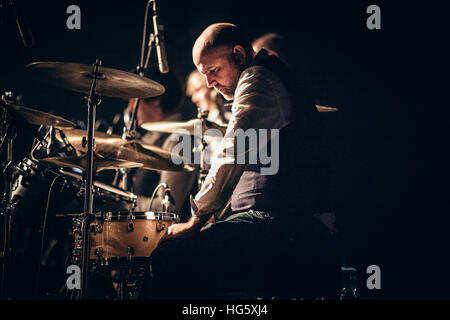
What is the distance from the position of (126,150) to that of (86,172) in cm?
73

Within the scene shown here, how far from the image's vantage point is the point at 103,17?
5.28 metres

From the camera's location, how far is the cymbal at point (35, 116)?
9.07ft

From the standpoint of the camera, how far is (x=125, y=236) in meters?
2.52

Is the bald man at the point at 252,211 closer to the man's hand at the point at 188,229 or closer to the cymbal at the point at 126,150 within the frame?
the man's hand at the point at 188,229

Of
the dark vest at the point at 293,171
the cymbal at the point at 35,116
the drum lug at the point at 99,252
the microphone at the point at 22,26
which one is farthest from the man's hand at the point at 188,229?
the microphone at the point at 22,26

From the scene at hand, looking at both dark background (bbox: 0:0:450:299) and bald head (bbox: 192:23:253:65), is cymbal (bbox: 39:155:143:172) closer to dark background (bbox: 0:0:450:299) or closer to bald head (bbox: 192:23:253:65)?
bald head (bbox: 192:23:253:65)

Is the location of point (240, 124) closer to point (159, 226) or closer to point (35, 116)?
point (159, 226)

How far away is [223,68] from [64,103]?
3238 millimetres

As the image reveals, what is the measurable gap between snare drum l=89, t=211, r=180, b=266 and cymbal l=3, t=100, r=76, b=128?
2.56 ft

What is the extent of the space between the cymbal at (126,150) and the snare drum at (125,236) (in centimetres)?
71

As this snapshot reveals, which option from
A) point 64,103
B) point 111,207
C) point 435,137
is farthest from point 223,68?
point 64,103

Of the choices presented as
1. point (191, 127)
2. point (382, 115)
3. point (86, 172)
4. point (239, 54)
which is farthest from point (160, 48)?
point (382, 115)

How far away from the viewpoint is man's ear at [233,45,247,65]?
7.80 feet
